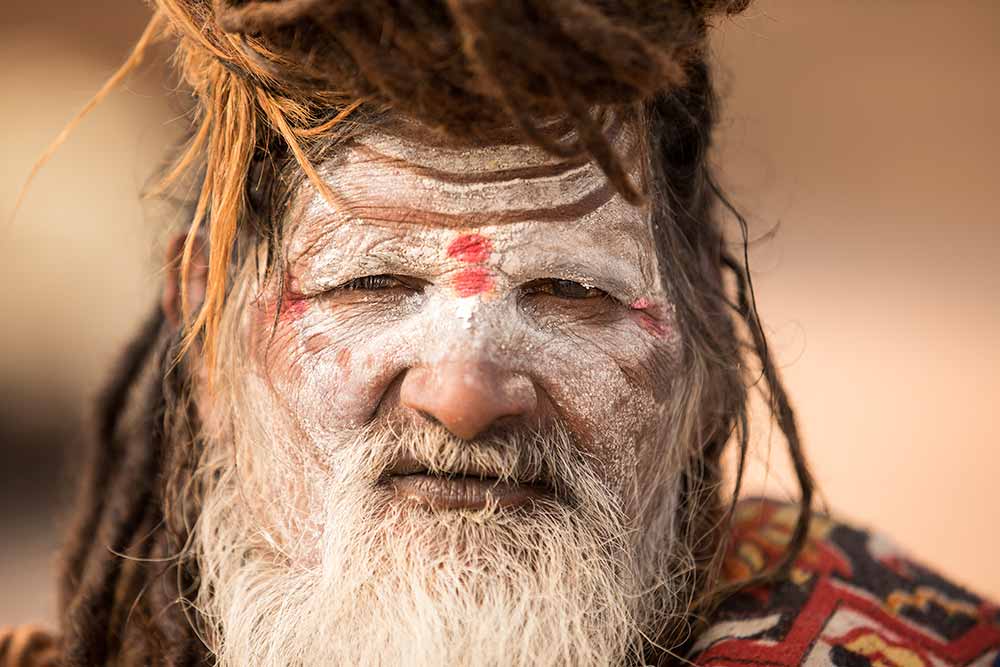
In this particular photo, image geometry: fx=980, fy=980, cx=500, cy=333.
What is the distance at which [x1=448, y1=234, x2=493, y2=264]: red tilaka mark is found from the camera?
61.5 inches

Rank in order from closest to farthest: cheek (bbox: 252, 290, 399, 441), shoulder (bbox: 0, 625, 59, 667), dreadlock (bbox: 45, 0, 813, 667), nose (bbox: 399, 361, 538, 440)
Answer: dreadlock (bbox: 45, 0, 813, 667)
nose (bbox: 399, 361, 538, 440)
cheek (bbox: 252, 290, 399, 441)
shoulder (bbox: 0, 625, 59, 667)

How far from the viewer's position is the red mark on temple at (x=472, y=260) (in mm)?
1555

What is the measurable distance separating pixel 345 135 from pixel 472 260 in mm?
301

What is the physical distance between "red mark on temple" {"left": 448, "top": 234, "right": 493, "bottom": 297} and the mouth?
0.95ft

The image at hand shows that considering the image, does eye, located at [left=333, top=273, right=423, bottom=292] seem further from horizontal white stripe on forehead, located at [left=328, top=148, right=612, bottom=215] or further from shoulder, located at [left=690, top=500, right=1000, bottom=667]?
shoulder, located at [left=690, top=500, right=1000, bottom=667]

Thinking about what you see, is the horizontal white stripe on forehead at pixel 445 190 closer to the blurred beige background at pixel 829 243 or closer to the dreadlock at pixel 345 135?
the dreadlock at pixel 345 135

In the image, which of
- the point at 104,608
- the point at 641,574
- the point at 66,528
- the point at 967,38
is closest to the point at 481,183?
the point at 641,574

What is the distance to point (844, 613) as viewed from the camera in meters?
1.83

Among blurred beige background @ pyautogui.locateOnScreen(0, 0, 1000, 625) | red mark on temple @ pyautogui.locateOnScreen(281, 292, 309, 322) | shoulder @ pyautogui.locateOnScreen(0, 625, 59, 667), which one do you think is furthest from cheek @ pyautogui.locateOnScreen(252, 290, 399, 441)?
blurred beige background @ pyautogui.locateOnScreen(0, 0, 1000, 625)

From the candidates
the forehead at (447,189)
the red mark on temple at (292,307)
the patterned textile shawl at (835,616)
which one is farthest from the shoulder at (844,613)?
the red mark on temple at (292,307)

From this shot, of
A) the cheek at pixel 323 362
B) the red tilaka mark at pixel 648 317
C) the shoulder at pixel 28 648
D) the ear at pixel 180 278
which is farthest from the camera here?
the shoulder at pixel 28 648

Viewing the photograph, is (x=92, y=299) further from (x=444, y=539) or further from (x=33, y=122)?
(x=444, y=539)

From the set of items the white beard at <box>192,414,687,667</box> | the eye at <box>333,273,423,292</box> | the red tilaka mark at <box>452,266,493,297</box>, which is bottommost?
the white beard at <box>192,414,687,667</box>

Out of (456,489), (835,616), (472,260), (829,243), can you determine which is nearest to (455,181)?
(472,260)
